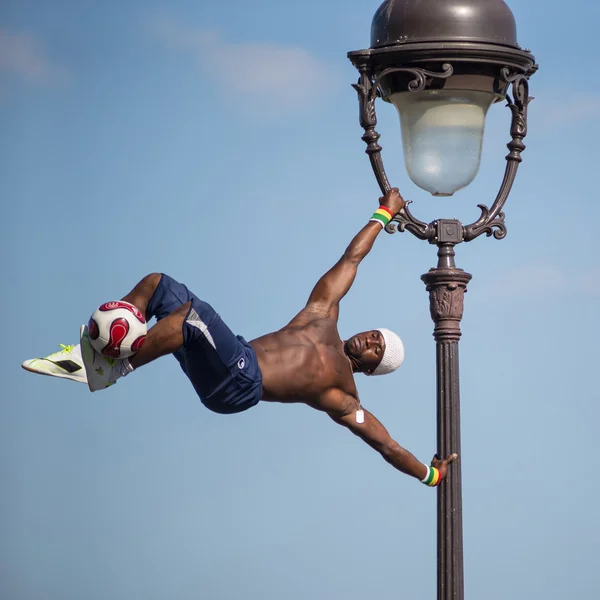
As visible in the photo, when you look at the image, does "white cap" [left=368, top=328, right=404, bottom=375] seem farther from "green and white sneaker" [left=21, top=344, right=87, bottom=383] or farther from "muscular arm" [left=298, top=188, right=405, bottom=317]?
"green and white sneaker" [left=21, top=344, right=87, bottom=383]

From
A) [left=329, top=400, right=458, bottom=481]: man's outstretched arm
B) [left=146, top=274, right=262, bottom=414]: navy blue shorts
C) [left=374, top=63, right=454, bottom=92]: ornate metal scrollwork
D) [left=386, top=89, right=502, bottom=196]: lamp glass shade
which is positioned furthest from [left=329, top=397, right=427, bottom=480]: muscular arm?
[left=374, top=63, right=454, bottom=92]: ornate metal scrollwork

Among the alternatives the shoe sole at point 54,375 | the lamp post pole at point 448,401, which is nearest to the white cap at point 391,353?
the lamp post pole at point 448,401

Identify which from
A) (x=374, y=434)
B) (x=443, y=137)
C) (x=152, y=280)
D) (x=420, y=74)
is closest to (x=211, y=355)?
(x=152, y=280)

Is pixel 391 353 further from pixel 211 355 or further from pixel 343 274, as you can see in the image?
pixel 211 355

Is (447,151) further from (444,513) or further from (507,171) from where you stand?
(444,513)

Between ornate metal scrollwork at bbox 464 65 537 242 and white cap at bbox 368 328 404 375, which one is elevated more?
ornate metal scrollwork at bbox 464 65 537 242

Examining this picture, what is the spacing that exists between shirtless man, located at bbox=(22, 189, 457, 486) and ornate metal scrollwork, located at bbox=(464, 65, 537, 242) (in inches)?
21.4

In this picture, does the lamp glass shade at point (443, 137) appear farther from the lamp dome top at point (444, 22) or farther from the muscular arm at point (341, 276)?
the muscular arm at point (341, 276)

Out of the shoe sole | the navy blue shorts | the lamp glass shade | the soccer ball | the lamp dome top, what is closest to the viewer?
the soccer ball

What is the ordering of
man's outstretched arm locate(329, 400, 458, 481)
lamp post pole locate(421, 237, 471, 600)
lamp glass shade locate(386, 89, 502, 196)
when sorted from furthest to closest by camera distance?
man's outstretched arm locate(329, 400, 458, 481) < lamp glass shade locate(386, 89, 502, 196) < lamp post pole locate(421, 237, 471, 600)

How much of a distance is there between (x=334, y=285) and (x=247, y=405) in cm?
126

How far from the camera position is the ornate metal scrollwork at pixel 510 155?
12750mm

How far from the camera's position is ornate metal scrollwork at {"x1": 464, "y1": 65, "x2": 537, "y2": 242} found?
41.8 feet

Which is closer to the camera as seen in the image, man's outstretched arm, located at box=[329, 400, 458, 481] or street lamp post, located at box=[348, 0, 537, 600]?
street lamp post, located at box=[348, 0, 537, 600]
